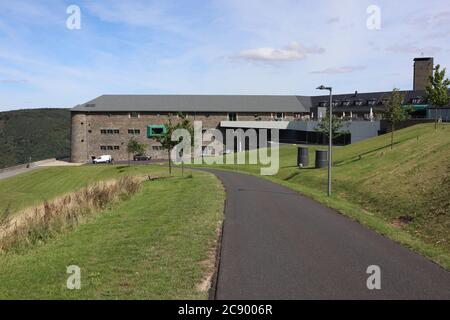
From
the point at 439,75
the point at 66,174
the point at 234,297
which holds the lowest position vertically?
the point at 66,174

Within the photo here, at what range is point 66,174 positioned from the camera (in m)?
53.4

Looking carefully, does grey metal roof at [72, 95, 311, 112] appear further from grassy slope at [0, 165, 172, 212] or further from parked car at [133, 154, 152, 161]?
grassy slope at [0, 165, 172, 212]

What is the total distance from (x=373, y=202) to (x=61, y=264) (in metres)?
15.7

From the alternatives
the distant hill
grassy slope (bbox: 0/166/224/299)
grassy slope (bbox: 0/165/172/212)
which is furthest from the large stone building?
the distant hill

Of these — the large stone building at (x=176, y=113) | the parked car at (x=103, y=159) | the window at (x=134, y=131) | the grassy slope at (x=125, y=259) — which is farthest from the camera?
the window at (x=134, y=131)

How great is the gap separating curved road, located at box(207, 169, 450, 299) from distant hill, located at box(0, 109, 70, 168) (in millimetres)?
136437

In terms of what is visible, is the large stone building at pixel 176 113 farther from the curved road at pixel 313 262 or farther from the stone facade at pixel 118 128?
the curved road at pixel 313 262

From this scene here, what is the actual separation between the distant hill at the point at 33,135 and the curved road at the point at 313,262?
448 feet

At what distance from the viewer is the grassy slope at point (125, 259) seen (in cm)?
774

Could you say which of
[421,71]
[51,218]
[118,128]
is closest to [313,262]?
[51,218]

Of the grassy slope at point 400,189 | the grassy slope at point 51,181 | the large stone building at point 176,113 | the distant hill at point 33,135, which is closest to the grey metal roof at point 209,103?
the large stone building at point 176,113
